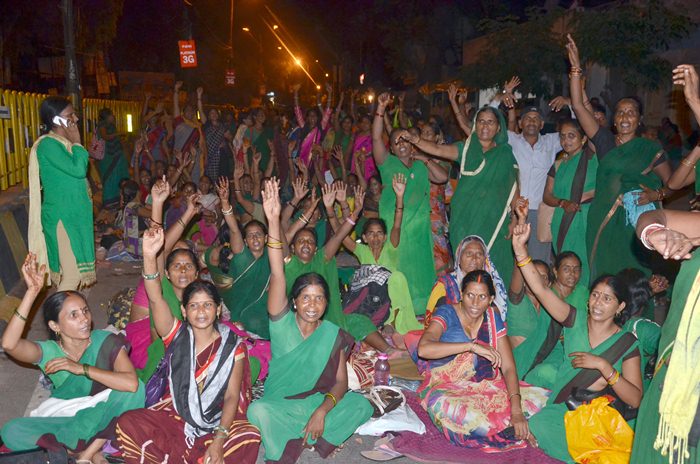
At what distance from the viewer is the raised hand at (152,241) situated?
398 centimetres

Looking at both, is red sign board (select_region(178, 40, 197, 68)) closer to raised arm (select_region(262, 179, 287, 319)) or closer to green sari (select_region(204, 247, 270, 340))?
green sari (select_region(204, 247, 270, 340))

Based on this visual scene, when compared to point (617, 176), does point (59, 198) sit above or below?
above

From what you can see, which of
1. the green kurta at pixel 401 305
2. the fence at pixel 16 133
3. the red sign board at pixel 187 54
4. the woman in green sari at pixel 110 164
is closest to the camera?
the green kurta at pixel 401 305

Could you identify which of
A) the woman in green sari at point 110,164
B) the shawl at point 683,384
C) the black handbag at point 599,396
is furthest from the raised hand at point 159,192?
the woman in green sari at point 110,164

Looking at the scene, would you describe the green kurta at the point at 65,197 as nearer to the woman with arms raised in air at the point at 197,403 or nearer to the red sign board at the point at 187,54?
the woman with arms raised in air at the point at 197,403

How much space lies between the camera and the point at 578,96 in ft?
18.4

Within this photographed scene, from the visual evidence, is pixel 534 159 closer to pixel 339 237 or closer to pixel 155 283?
pixel 339 237

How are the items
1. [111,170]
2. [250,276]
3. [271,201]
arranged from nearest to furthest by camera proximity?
1. [271,201]
2. [250,276]
3. [111,170]

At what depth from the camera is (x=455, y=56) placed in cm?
2784

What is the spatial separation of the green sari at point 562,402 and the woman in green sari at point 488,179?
6.25 feet

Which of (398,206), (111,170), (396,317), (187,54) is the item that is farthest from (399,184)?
(187,54)

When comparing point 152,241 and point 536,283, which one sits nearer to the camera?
point 152,241

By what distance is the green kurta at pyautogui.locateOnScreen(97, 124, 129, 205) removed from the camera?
37.7ft

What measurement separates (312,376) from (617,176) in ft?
9.32
